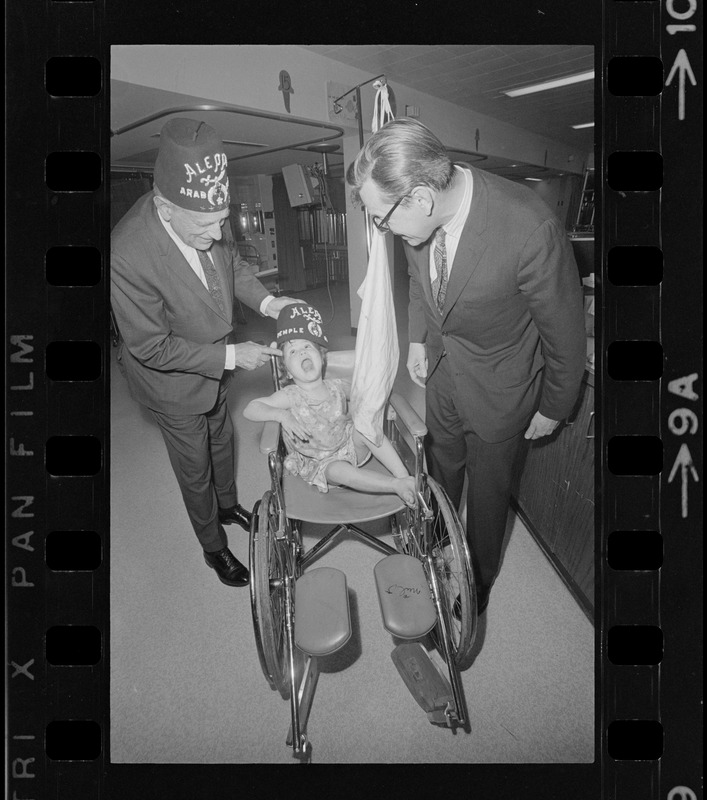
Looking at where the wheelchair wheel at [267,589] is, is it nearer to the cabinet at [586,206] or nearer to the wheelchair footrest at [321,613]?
the wheelchair footrest at [321,613]

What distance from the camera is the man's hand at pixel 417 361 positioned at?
142 centimetres

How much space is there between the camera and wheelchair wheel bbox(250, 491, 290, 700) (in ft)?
4.35

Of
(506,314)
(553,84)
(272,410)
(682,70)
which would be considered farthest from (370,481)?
(682,70)

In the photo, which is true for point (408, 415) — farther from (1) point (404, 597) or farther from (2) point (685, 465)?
(2) point (685, 465)

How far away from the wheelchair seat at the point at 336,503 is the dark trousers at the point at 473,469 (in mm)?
148

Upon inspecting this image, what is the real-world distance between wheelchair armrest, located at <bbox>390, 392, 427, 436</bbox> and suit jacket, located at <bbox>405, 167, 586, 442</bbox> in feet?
0.33

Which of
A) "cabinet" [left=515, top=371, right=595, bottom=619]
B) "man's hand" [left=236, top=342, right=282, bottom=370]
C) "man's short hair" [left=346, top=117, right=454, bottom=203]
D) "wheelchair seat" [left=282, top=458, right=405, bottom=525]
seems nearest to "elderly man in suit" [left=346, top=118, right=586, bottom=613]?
"man's short hair" [left=346, top=117, right=454, bottom=203]

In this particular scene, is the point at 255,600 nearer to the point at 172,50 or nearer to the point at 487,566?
the point at 487,566

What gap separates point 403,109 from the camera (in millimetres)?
1293

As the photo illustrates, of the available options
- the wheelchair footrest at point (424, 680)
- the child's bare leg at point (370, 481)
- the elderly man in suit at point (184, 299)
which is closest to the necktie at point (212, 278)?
the elderly man in suit at point (184, 299)

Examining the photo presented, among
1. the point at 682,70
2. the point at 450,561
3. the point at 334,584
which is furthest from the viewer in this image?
the point at 450,561

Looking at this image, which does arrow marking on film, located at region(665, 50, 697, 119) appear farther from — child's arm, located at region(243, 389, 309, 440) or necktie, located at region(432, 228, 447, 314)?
child's arm, located at region(243, 389, 309, 440)

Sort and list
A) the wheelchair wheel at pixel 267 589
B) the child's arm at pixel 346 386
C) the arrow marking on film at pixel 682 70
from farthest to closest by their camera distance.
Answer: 1. the child's arm at pixel 346 386
2. the wheelchair wheel at pixel 267 589
3. the arrow marking on film at pixel 682 70

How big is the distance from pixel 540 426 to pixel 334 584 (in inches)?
24.9
